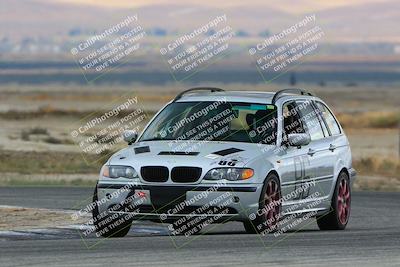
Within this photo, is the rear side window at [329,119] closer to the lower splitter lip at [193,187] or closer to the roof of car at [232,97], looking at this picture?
the roof of car at [232,97]

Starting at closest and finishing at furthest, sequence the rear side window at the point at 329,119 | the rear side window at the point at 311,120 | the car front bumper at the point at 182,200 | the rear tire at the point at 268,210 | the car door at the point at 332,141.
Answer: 1. the car front bumper at the point at 182,200
2. the rear tire at the point at 268,210
3. the rear side window at the point at 311,120
4. the car door at the point at 332,141
5. the rear side window at the point at 329,119

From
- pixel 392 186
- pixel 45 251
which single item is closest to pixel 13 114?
pixel 392 186

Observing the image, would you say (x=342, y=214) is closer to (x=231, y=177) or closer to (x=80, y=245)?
(x=231, y=177)

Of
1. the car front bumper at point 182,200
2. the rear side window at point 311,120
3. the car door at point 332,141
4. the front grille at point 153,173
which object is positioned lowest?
the car door at point 332,141

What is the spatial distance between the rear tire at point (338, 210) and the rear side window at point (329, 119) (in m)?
0.65

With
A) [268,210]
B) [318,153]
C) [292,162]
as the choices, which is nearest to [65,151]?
[318,153]

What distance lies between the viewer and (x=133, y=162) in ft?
50.4

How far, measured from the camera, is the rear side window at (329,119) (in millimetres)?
18347

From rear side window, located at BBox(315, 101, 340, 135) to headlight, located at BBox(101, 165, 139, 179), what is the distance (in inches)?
152

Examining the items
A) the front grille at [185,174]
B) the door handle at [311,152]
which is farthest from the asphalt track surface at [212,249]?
the door handle at [311,152]

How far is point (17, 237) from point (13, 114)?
1967 inches

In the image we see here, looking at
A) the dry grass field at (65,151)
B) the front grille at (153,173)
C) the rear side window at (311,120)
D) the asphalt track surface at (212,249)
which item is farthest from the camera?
the dry grass field at (65,151)

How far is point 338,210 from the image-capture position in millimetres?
17828

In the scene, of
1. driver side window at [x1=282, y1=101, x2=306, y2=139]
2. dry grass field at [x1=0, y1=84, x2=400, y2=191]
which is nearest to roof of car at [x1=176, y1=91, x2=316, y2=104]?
driver side window at [x1=282, y1=101, x2=306, y2=139]
